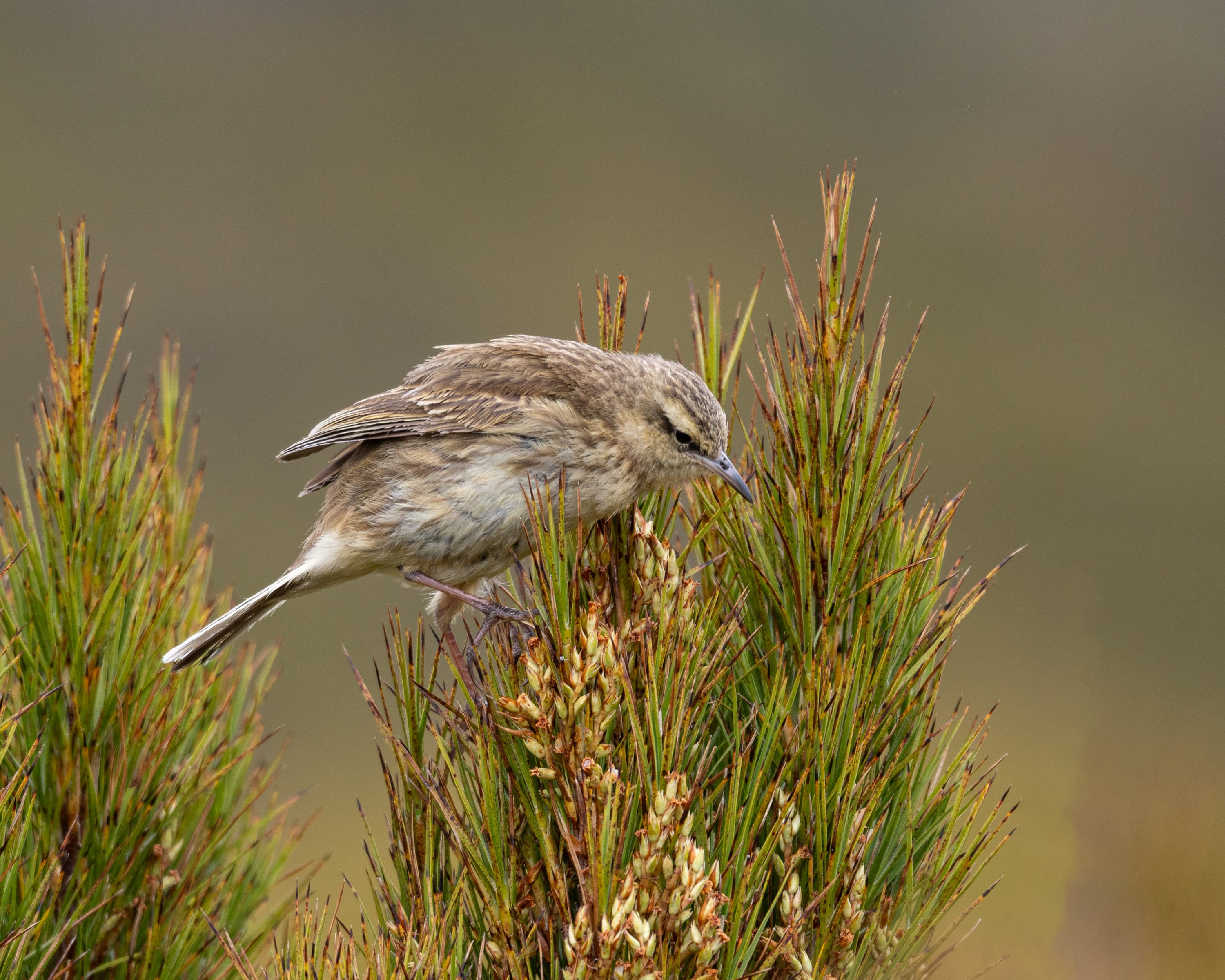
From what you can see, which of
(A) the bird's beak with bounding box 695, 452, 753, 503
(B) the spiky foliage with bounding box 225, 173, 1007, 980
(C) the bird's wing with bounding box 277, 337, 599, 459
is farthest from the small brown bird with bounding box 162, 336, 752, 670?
(B) the spiky foliage with bounding box 225, 173, 1007, 980

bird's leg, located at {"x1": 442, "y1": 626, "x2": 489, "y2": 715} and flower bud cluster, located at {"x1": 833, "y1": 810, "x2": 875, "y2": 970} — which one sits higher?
bird's leg, located at {"x1": 442, "y1": 626, "x2": 489, "y2": 715}

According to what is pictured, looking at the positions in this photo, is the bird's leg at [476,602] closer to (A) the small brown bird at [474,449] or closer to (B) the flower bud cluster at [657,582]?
(A) the small brown bird at [474,449]

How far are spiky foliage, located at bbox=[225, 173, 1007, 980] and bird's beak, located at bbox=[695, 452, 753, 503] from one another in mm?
152

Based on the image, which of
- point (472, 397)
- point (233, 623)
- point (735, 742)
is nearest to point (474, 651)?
point (735, 742)

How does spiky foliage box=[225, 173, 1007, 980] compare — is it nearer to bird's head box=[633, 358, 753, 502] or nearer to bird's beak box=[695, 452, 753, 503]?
bird's beak box=[695, 452, 753, 503]

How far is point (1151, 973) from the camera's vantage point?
5.37 feet

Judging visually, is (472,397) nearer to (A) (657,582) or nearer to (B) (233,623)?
(B) (233,623)

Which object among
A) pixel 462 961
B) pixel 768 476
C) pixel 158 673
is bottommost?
pixel 462 961

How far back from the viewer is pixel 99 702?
106 inches

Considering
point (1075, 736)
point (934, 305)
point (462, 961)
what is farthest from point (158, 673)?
point (934, 305)

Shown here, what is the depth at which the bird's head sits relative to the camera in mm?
3758

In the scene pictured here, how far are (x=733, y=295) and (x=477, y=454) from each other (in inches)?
771

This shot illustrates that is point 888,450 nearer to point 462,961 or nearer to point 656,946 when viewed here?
point 656,946

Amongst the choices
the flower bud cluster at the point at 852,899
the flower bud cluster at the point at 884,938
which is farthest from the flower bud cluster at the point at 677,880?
the flower bud cluster at the point at 884,938
